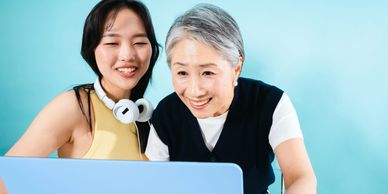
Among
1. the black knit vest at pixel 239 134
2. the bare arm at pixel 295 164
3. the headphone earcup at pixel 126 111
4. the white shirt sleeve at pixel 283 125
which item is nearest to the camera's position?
the bare arm at pixel 295 164

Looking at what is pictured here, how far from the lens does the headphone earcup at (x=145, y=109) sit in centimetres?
149

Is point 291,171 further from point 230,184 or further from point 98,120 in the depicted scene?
point 98,120

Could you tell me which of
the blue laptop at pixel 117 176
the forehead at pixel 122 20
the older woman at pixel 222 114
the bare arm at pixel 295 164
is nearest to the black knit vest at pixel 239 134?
the older woman at pixel 222 114

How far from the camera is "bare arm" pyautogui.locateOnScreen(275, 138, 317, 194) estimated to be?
3.43ft

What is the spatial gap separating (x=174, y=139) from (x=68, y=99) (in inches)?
16.8

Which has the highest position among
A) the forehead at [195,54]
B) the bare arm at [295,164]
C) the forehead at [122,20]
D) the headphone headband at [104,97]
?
the forehead at [122,20]

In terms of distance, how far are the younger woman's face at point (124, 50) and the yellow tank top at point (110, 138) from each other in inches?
4.2

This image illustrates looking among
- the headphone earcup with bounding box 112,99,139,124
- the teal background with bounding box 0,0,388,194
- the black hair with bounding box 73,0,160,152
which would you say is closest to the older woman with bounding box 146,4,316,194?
the headphone earcup with bounding box 112,99,139,124

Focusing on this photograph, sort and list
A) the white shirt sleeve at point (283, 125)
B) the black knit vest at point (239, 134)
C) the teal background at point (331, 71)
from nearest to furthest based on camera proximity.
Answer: the white shirt sleeve at point (283, 125) → the black knit vest at point (239, 134) → the teal background at point (331, 71)

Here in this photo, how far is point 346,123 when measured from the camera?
8.71 ft

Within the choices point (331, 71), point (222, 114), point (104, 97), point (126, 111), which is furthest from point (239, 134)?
point (331, 71)

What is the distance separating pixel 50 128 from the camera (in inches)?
58.6

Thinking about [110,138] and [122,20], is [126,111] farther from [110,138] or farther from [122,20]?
[122,20]

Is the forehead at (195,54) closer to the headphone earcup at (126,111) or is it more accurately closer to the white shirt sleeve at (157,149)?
the white shirt sleeve at (157,149)
